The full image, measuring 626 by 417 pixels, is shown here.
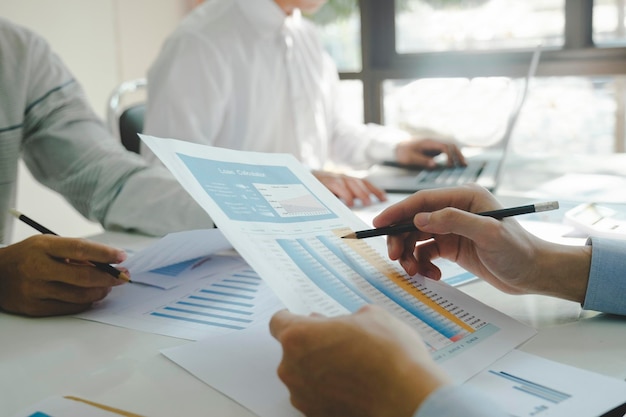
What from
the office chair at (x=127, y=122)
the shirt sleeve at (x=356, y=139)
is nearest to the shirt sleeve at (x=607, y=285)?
the shirt sleeve at (x=356, y=139)

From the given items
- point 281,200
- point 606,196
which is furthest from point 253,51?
point 281,200

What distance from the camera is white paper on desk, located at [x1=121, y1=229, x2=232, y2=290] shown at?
815mm

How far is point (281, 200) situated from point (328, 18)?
2614 millimetres

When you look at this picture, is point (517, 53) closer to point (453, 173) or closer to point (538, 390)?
point (453, 173)

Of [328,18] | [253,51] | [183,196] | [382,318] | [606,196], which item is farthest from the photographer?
[328,18]

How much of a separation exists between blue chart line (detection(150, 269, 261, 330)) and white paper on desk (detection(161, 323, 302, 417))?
0.04 meters

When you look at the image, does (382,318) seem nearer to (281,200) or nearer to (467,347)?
(467,347)

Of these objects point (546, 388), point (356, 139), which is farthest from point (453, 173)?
point (546, 388)

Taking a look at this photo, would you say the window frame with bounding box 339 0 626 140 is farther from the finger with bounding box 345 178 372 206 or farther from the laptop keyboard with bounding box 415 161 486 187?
the finger with bounding box 345 178 372 206

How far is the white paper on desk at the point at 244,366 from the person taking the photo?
56 cm

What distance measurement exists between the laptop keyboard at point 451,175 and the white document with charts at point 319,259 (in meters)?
0.66

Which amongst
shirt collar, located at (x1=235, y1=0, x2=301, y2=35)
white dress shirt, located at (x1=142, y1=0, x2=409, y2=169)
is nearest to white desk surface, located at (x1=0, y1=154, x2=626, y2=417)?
white dress shirt, located at (x1=142, y1=0, x2=409, y2=169)

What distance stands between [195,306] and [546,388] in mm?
390

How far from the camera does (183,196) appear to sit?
1.11m
